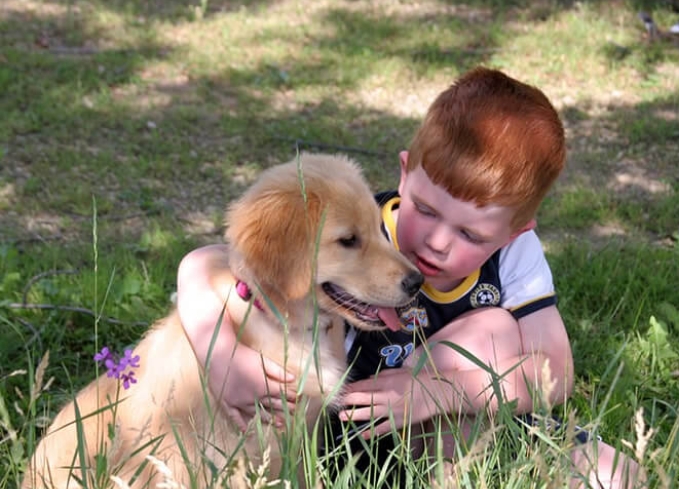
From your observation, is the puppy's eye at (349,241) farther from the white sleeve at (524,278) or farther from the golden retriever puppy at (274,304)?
the white sleeve at (524,278)

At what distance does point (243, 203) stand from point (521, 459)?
1.02 metres

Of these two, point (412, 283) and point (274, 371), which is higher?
point (412, 283)

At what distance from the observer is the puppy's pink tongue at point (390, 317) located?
2479 mm

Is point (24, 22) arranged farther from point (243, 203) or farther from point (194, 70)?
point (243, 203)

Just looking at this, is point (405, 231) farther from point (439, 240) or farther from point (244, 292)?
point (244, 292)

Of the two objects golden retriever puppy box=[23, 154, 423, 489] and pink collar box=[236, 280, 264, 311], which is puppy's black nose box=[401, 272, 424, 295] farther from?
pink collar box=[236, 280, 264, 311]

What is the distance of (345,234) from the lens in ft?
7.97

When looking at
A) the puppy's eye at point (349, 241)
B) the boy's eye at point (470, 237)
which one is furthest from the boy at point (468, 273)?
the puppy's eye at point (349, 241)

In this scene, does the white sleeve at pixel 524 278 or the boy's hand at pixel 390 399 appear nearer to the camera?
the boy's hand at pixel 390 399

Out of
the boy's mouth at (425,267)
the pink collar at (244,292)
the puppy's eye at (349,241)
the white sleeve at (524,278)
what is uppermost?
the puppy's eye at (349,241)

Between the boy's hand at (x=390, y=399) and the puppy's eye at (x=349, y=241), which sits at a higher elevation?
the puppy's eye at (x=349, y=241)

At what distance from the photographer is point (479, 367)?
244 cm

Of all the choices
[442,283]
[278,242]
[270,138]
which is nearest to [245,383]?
[278,242]

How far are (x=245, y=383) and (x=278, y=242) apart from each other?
1.35 feet
